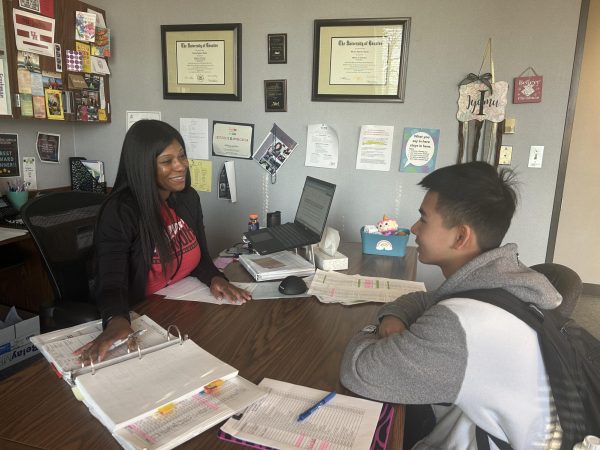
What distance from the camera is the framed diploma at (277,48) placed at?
8.01 feet

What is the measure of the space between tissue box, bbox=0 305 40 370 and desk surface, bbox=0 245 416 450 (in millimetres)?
1078

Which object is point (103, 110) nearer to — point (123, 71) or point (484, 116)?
point (123, 71)

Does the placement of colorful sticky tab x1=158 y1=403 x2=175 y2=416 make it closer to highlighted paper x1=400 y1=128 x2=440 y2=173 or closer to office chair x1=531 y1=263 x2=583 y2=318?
office chair x1=531 y1=263 x2=583 y2=318

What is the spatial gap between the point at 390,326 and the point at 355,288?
46cm

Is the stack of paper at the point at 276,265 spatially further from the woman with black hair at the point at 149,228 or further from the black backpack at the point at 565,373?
the black backpack at the point at 565,373

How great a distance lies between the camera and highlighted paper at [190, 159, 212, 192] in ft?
9.02

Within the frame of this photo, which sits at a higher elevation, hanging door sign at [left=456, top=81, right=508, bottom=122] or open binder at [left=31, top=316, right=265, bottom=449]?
hanging door sign at [left=456, top=81, right=508, bottom=122]

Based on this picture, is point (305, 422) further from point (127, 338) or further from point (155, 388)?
point (127, 338)

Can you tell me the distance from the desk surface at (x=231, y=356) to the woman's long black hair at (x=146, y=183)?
198mm

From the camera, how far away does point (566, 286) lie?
1.13 meters

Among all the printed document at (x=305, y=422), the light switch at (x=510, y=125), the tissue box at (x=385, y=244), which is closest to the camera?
the printed document at (x=305, y=422)

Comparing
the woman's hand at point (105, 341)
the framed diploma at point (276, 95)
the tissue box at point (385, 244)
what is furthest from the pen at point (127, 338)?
the framed diploma at point (276, 95)

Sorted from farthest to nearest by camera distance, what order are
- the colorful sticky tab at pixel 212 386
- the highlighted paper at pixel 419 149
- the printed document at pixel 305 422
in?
the highlighted paper at pixel 419 149 < the colorful sticky tab at pixel 212 386 < the printed document at pixel 305 422

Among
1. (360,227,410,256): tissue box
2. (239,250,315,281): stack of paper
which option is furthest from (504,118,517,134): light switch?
(239,250,315,281): stack of paper
